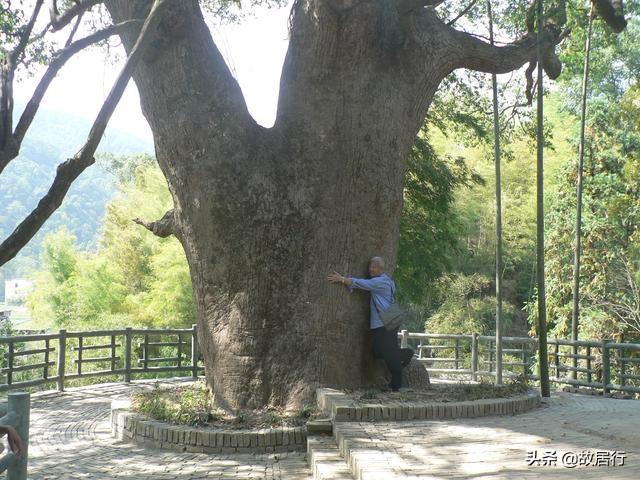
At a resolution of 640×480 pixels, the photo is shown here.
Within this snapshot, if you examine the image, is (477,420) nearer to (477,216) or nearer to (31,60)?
(31,60)

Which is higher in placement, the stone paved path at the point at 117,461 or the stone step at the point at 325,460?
the stone step at the point at 325,460

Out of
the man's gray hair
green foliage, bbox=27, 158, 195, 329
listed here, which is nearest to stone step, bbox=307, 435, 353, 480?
the man's gray hair

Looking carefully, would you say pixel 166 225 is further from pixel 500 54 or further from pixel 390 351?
pixel 500 54

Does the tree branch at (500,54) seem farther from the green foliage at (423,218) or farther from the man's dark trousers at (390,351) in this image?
the green foliage at (423,218)

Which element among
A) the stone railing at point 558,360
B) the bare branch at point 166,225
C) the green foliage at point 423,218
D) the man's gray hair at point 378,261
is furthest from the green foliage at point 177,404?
the green foliage at point 423,218

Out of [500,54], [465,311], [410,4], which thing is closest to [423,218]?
[500,54]

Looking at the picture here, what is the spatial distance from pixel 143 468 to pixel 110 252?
34205mm

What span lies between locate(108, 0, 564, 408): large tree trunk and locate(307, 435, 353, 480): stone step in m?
1.32

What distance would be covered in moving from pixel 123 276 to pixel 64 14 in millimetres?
31479

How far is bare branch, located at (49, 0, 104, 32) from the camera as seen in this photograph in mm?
8359

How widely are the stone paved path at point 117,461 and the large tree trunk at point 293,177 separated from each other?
4.07 feet

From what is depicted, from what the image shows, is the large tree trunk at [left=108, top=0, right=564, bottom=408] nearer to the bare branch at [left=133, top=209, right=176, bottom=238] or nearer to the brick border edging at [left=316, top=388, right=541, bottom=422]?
the bare branch at [left=133, top=209, right=176, bottom=238]

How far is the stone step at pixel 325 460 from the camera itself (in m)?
5.81

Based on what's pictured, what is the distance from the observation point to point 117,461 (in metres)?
7.52
